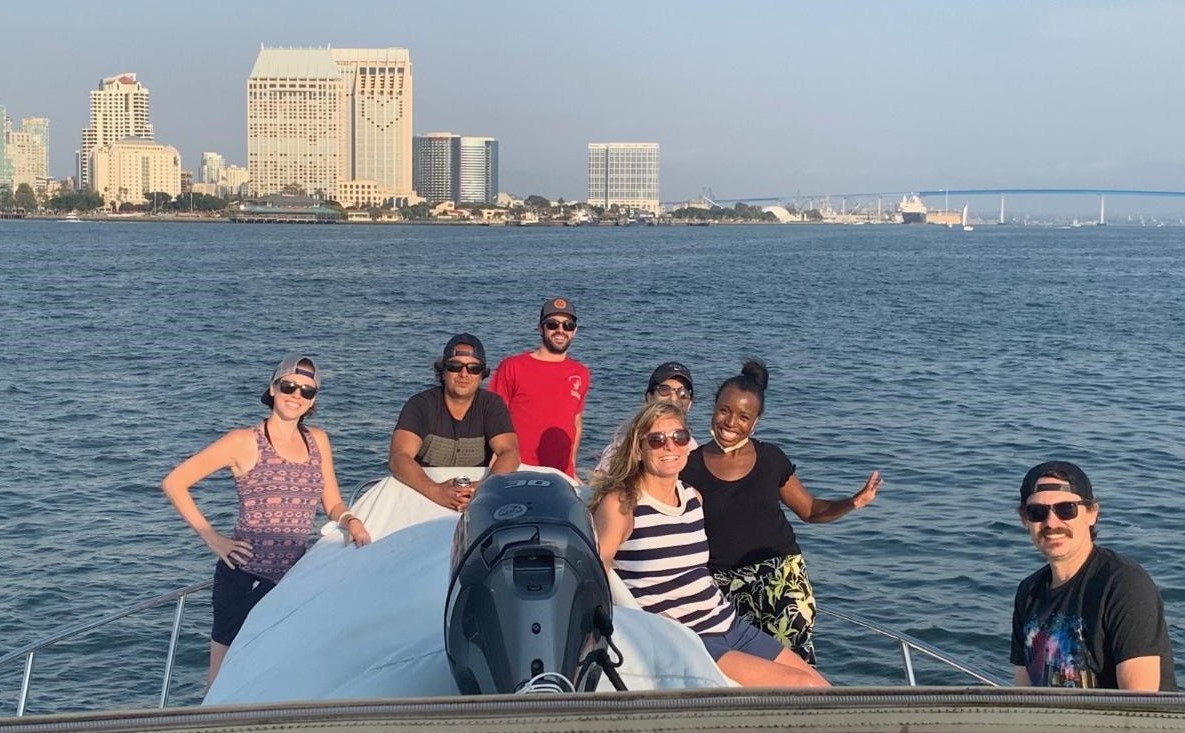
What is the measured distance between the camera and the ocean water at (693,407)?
34.8 ft

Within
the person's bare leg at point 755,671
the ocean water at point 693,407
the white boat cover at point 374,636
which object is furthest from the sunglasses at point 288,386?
the person's bare leg at point 755,671

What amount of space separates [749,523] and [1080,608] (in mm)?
1551

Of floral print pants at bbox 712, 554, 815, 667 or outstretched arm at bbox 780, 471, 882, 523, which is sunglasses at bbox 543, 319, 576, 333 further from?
floral print pants at bbox 712, 554, 815, 667

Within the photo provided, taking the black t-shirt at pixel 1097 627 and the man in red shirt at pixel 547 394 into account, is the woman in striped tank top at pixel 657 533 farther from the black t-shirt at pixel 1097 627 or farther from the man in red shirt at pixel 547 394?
the man in red shirt at pixel 547 394

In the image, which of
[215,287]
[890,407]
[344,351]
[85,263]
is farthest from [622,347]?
[85,263]

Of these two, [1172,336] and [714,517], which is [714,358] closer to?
[1172,336]

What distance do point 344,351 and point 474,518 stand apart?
89.1 ft

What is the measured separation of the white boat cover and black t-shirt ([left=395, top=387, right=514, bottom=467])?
1030 mm

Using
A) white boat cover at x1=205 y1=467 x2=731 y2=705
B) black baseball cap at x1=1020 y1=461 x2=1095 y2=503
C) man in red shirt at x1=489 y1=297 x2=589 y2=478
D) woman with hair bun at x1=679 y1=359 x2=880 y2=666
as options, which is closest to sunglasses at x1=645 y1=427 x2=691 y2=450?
white boat cover at x1=205 y1=467 x2=731 y2=705

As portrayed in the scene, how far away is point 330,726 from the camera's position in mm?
1771

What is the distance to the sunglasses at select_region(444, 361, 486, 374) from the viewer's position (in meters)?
5.45

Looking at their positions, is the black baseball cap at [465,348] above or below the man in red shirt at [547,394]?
above

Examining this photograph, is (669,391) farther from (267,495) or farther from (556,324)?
(267,495)

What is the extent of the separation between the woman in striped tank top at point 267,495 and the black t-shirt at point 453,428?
0.65 metres
